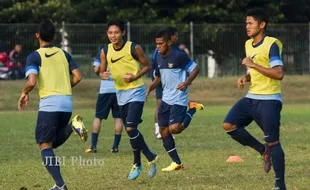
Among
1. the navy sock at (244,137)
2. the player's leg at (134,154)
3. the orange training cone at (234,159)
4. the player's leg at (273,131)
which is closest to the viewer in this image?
the player's leg at (273,131)

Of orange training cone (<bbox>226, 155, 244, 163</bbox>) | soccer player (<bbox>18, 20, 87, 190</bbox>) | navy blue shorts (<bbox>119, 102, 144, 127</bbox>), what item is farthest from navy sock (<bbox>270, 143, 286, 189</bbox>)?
orange training cone (<bbox>226, 155, 244, 163</bbox>)

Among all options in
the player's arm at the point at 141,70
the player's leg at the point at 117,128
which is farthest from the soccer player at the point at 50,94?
the player's leg at the point at 117,128

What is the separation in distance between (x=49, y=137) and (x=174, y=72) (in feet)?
10.1

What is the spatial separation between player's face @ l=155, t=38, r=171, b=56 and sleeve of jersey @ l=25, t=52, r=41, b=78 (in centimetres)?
274

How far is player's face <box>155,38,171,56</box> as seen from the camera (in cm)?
1248

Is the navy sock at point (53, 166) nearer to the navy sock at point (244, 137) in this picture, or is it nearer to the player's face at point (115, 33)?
the navy sock at point (244, 137)

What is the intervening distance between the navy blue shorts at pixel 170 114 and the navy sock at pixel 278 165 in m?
2.90

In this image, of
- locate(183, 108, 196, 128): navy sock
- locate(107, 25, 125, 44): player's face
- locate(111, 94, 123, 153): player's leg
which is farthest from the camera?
locate(111, 94, 123, 153): player's leg

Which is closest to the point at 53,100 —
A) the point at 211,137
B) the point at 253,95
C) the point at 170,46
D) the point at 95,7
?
the point at 253,95

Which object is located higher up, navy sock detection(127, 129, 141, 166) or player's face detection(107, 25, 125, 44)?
player's face detection(107, 25, 125, 44)

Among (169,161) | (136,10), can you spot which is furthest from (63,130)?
(136,10)

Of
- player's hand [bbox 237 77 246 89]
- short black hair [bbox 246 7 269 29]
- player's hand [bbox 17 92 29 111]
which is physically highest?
short black hair [bbox 246 7 269 29]

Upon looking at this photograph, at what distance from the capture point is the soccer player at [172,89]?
12547 millimetres

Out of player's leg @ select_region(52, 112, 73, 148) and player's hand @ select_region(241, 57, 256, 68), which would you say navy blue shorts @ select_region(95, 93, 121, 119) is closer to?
player's leg @ select_region(52, 112, 73, 148)
